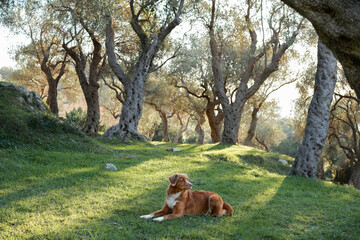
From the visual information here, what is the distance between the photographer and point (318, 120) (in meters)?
12.6

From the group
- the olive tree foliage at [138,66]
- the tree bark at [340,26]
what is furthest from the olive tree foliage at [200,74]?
the tree bark at [340,26]

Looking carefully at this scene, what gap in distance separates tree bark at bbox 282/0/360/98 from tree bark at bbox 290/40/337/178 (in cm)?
902

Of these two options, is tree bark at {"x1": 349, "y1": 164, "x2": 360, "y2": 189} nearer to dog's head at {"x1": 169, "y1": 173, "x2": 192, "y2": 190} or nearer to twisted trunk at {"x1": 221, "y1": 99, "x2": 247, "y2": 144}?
twisted trunk at {"x1": 221, "y1": 99, "x2": 247, "y2": 144}

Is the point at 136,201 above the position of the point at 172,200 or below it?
below

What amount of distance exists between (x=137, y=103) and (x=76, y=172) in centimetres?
1081

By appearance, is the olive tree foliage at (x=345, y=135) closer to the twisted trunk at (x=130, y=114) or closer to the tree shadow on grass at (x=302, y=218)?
the twisted trunk at (x=130, y=114)

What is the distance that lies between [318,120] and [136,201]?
31.2 feet

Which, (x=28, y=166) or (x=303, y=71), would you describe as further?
(x=303, y=71)

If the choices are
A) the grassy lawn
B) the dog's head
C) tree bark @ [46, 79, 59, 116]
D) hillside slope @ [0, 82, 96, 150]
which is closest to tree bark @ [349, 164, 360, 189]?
the grassy lawn

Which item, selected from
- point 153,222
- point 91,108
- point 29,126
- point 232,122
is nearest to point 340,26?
point 153,222

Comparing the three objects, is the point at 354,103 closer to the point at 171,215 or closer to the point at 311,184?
the point at 311,184

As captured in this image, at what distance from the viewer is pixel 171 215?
5.24 m

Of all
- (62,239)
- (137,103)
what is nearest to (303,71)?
(137,103)

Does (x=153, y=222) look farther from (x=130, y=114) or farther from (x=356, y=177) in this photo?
(x=356, y=177)
